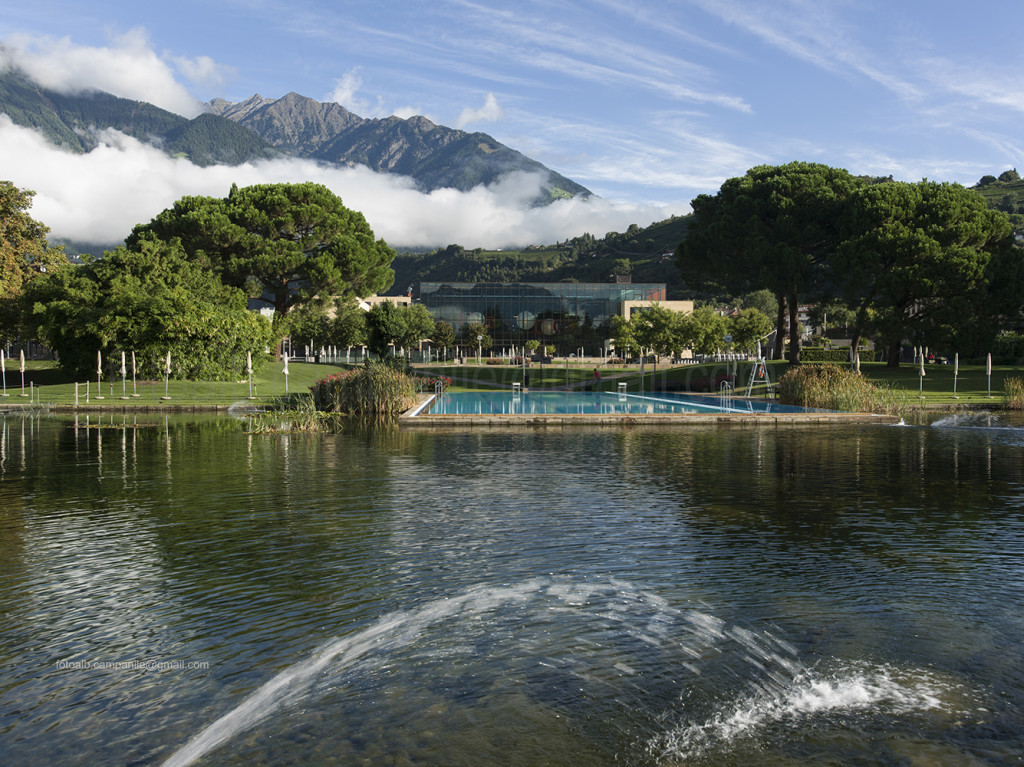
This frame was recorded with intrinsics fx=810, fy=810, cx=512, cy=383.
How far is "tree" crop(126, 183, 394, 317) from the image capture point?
54.4 m

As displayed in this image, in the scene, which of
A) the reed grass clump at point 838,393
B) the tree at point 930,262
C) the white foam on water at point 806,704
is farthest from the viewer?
the tree at point 930,262

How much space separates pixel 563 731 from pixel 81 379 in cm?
4817

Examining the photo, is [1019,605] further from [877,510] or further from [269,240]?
[269,240]

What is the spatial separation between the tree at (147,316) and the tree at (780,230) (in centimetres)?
3124

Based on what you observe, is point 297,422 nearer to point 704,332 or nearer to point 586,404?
point 586,404

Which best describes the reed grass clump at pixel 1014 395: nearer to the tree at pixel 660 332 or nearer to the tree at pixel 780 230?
the tree at pixel 780 230

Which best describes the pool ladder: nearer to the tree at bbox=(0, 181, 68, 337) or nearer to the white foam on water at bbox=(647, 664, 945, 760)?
the white foam on water at bbox=(647, 664, 945, 760)

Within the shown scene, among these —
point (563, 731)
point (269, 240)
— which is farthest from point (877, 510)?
point (269, 240)

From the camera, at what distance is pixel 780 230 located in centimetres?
5344

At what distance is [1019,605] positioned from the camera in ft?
25.8

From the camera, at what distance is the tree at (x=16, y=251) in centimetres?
5244

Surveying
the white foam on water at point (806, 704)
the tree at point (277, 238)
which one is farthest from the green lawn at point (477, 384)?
the white foam on water at point (806, 704)

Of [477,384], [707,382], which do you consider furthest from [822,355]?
[477,384]

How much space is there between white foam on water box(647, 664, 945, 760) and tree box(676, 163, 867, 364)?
4825 cm
